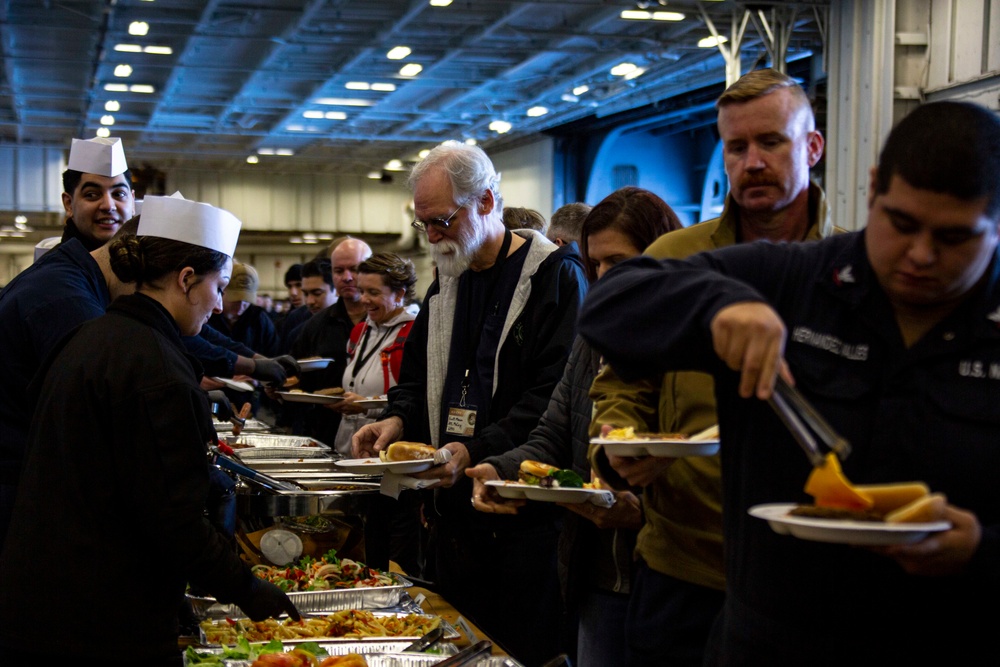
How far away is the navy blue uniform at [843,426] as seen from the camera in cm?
111

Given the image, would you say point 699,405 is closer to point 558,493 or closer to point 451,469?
point 558,493

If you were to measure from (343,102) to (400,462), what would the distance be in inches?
460

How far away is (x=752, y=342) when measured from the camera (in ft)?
3.40

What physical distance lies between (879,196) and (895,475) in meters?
0.29

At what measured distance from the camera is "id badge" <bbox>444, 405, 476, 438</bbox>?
2.73m

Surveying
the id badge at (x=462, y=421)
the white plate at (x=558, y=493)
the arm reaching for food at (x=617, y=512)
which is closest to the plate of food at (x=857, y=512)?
the white plate at (x=558, y=493)

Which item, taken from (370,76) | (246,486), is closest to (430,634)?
(246,486)

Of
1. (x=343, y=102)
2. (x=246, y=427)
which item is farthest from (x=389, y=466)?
(x=343, y=102)

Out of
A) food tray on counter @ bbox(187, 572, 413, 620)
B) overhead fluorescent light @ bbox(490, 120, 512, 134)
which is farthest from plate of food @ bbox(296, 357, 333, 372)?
overhead fluorescent light @ bbox(490, 120, 512, 134)

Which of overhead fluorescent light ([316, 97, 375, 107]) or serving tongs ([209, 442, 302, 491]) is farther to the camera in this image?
overhead fluorescent light ([316, 97, 375, 107])

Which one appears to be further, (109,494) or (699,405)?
(109,494)

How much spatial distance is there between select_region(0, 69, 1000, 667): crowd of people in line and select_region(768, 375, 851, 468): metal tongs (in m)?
0.04

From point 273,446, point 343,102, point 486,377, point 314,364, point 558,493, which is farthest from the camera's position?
point 343,102

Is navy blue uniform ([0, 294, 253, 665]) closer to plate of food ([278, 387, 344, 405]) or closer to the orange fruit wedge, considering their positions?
the orange fruit wedge
